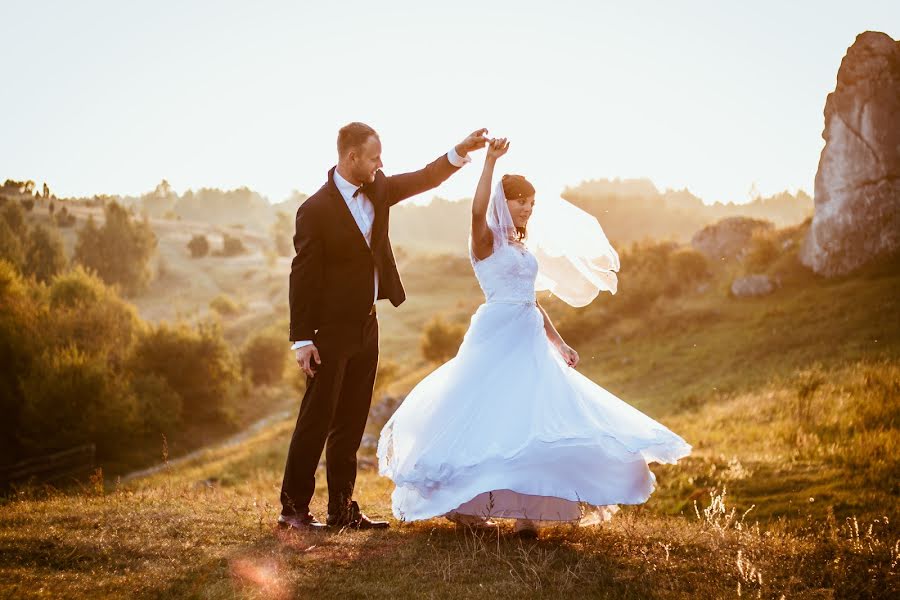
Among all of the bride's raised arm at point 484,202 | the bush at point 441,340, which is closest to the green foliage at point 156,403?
the bush at point 441,340

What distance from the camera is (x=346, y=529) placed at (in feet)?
18.4

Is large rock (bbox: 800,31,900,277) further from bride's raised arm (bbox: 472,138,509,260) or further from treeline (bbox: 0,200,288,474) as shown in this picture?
treeline (bbox: 0,200,288,474)

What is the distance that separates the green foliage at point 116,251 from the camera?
195 ft

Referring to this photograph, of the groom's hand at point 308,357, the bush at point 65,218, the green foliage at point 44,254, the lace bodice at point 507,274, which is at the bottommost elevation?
the groom's hand at point 308,357

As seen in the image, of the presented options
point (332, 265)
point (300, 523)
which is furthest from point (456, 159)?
point (300, 523)

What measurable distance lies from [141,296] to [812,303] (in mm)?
57168

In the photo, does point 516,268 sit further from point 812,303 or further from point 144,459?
point 144,459

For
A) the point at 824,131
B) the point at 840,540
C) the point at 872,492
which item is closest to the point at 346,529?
the point at 840,540

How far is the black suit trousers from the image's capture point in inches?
223

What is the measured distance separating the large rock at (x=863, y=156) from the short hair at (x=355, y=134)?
52.0 feet

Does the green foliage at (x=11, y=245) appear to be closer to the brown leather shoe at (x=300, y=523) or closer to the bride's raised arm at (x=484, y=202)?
the brown leather shoe at (x=300, y=523)

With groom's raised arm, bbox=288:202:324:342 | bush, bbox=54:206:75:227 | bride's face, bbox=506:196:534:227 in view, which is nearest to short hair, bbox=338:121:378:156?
groom's raised arm, bbox=288:202:324:342

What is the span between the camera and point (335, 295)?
5.69m

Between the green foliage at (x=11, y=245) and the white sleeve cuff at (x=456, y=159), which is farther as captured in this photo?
the green foliage at (x=11, y=245)
